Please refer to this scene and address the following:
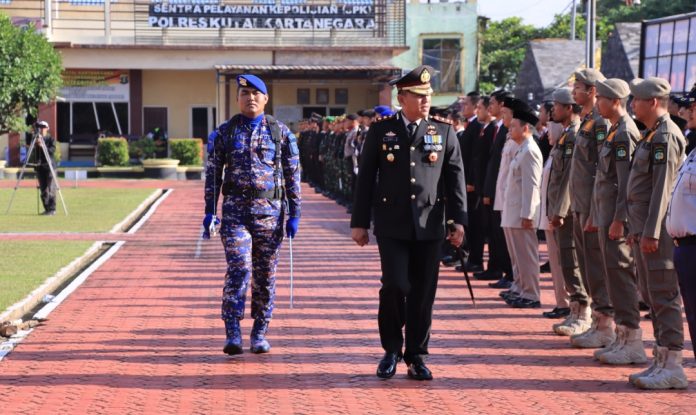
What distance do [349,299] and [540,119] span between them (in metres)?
2.99

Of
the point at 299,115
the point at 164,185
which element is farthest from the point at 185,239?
the point at 299,115

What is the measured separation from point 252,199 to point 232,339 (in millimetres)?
1086

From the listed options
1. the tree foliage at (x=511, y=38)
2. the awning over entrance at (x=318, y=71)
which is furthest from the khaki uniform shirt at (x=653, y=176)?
the tree foliage at (x=511, y=38)

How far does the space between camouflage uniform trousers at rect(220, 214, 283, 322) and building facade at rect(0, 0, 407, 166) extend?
138 feet

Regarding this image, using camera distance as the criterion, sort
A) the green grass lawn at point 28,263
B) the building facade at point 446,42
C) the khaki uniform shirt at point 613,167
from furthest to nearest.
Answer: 1. the building facade at point 446,42
2. the green grass lawn at point 28,263
3. the khaki uniform shirt at point 613,167

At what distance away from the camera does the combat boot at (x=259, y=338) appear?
9977mm

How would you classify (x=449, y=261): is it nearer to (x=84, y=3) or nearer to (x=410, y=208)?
(x=410, y=208)

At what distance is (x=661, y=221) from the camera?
27.5 feet

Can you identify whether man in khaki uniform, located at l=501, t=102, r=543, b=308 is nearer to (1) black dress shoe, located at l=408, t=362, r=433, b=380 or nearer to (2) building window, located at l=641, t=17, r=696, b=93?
(1) black dress shoe, located at l=408, t=362, r=433, b=380

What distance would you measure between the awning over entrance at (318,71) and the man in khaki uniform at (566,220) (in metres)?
40.1

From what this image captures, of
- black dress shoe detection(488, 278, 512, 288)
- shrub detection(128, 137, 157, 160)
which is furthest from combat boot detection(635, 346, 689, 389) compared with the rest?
shrub detection(128, 137, 157, 160)

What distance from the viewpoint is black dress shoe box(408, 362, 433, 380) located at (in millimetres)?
8906

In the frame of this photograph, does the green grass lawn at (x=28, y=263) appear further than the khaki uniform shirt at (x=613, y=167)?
Yes

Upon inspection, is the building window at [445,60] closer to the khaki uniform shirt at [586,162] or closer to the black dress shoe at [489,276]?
the black dress shoe at [489,276]
